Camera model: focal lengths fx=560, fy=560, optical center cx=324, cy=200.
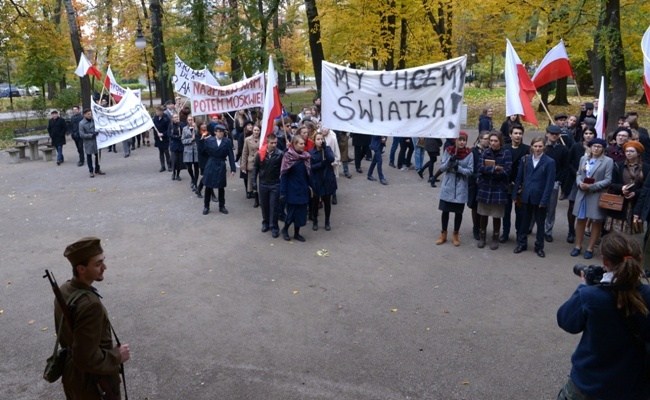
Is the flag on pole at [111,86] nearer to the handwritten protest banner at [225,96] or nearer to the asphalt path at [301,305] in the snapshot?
the handwritten protest banner at [225,96]

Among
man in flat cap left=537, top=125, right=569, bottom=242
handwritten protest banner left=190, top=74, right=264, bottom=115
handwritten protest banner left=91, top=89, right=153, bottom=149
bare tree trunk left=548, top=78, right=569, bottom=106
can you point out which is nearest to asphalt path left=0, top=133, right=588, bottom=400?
man in flat cap left=537, top=125, right=569, bottom=242

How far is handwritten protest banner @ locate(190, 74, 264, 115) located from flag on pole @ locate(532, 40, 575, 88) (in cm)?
580

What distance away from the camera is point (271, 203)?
10.1 meters

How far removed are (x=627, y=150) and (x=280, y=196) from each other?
5.51 m

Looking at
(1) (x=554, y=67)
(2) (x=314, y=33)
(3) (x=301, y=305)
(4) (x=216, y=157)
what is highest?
(2) (x=314, y=33)

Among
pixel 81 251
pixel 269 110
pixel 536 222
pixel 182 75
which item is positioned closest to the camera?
pixel 81 251

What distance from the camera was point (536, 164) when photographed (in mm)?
8680

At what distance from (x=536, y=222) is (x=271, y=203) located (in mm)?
4494

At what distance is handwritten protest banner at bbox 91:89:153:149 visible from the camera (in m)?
15.7

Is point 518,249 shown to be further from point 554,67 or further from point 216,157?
point 216,157

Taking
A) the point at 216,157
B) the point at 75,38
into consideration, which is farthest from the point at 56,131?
the point at 216,157

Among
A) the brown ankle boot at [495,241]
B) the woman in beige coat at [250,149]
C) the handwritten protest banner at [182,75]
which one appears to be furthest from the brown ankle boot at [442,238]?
the handwritten protest banner at [182,75]

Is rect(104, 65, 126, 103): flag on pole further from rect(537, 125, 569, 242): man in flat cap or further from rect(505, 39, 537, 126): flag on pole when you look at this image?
rect(537, 125, 569, 242): man in flat cap

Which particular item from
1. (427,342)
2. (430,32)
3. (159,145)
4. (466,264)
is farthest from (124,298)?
(430,32)
